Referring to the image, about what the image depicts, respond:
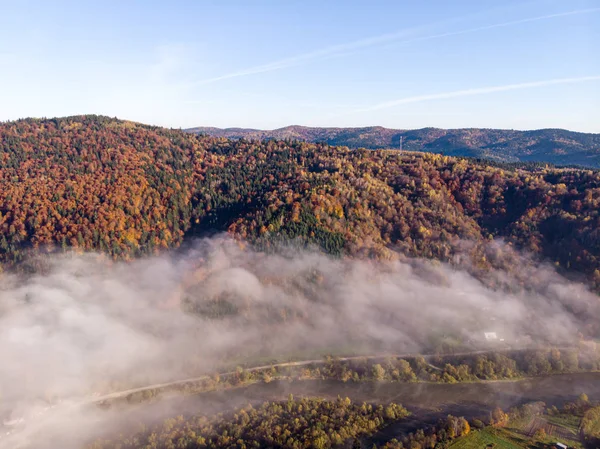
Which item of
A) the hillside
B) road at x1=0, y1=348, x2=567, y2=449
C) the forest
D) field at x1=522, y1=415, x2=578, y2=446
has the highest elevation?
the hillside

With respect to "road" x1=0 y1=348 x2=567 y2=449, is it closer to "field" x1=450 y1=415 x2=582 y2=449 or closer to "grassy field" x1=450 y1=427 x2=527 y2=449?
"field" x1=450 y1=415 x2=582 y2=449

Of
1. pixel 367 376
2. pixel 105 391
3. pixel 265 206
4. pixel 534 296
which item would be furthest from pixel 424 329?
pixel 105 391

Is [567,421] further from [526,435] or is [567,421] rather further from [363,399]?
[363,399]

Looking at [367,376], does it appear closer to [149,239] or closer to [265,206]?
[265,206]

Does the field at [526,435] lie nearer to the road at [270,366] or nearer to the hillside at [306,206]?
the road at [270,366]

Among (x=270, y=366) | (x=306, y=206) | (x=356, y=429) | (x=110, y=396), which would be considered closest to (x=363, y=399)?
(x=356, y=429)

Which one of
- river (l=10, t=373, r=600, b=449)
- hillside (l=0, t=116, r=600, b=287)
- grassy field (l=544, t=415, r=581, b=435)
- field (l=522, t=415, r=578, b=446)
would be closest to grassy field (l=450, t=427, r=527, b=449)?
field (l=522, t=415, r=578, b=446)
